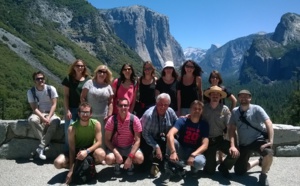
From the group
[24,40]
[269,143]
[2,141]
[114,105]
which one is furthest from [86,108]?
[24,40]

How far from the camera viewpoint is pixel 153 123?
6.54 meters

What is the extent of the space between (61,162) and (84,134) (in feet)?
2.25

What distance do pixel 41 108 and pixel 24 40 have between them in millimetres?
136056

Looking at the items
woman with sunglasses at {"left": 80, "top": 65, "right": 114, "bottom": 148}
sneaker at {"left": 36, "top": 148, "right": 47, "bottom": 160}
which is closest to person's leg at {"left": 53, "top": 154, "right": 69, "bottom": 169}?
sneaker at {"left": 36, "top": 148, "right": 47, "bottom": 160}

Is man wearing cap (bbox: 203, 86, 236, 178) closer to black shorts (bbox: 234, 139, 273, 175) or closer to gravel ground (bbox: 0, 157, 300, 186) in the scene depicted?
black shorts (bbox: 234, 139, 273, 175)

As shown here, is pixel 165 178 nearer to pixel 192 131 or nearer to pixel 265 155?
pixel 192 131

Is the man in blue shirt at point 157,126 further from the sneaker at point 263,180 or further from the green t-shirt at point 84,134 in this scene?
the sneaker at point 263,180

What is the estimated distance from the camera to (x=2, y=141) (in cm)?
759

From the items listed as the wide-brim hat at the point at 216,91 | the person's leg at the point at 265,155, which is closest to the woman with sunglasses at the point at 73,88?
the wide-brim hat at the point at 216,91

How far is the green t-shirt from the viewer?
6247 millimetres

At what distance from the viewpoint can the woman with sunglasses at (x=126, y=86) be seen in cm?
705

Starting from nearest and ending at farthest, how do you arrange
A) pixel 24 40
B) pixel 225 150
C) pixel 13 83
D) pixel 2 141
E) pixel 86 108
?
pixel 86 108 < pixel 225 150 < pixel 2 141 < pixel 13 83 < pixel 24 40

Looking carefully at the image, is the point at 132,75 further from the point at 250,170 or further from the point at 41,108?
the point at 250,170

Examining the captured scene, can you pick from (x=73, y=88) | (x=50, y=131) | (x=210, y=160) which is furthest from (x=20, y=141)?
(x=210, y=160)
